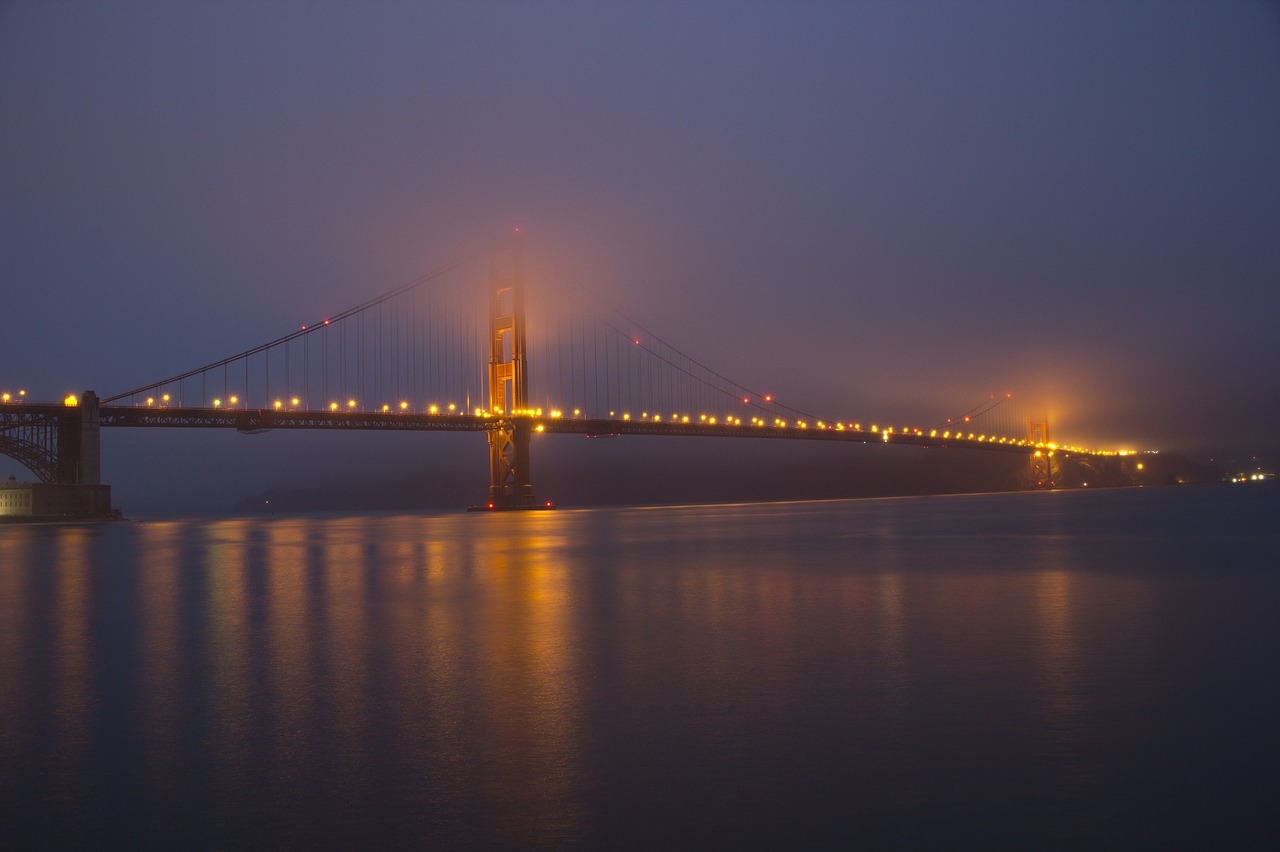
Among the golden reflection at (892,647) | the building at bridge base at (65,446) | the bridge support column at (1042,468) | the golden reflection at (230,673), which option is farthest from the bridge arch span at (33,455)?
the bridge support column at (1042,468)

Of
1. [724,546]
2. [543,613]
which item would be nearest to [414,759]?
[543,613]

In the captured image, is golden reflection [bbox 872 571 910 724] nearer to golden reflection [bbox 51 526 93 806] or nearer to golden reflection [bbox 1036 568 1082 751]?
golden reflection [bbox 1036 568 1082 751]

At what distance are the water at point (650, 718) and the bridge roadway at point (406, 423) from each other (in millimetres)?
39604

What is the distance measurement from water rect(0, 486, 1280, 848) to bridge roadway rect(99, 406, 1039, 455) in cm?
3960

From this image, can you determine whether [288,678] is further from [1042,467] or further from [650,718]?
[1042,467]

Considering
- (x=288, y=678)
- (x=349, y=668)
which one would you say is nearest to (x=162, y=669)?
(x=288, y=678)

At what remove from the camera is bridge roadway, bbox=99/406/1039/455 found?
46281 millimetres

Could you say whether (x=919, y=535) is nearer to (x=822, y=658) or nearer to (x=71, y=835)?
(x=822, y=658)

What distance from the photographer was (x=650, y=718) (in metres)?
4.46

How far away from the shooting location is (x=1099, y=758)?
3746 mm

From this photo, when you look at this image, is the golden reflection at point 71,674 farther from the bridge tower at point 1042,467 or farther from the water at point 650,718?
the bridge tower at point 1042,467

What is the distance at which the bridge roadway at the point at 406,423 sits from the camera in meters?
46.3

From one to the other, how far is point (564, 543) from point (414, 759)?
17.3m

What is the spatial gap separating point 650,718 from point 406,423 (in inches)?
1908
